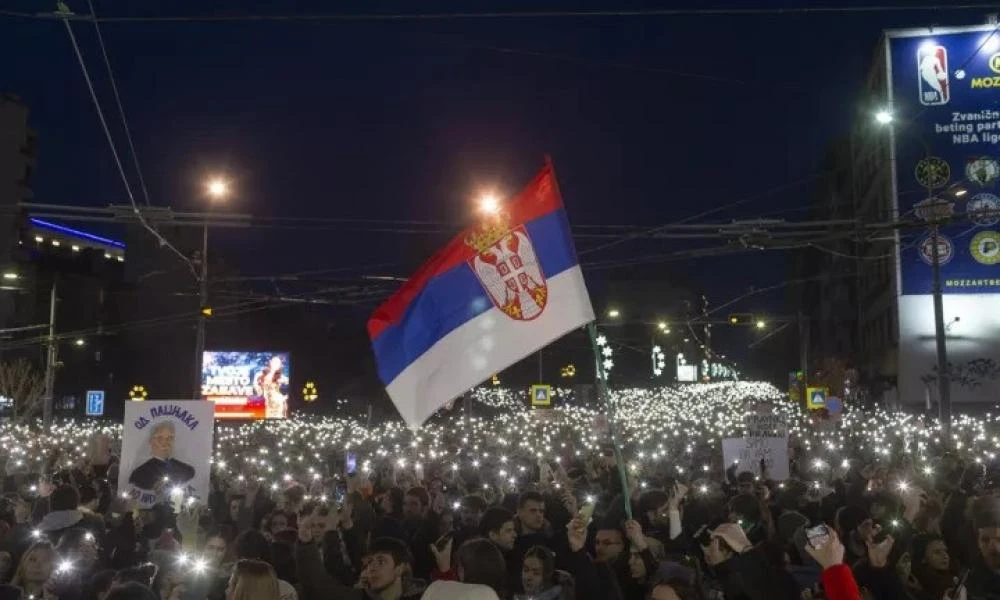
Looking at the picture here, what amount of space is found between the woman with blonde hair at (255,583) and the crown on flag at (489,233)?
142 inches

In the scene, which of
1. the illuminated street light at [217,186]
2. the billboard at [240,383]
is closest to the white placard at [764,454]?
the illuminated street light at [217,186]

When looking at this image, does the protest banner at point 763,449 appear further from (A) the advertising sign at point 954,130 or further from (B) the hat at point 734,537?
(A) the advertising sign at point 954,130

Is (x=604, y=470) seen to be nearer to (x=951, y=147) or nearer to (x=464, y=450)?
(x=464, y=450)

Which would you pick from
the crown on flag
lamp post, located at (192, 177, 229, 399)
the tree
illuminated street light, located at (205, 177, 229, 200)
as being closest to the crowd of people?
the crown on flag

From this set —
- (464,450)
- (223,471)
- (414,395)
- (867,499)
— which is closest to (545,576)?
(414,395)

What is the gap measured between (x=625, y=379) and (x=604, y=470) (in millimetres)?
68579

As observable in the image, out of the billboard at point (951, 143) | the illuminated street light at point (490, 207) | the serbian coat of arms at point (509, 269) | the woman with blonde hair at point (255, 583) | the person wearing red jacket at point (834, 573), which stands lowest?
the woman with blonde hair at point (255, 583)

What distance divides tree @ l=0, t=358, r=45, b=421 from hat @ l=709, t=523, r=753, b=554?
45.6 meters

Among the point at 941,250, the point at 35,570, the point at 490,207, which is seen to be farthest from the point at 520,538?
the point at 941,250

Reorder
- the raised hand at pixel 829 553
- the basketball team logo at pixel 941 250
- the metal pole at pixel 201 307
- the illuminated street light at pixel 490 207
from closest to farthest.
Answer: the raised hand at pixel 829 553, the illuminated street light at pixel 490 207, the metal pole at pixel 201 307, the basketball team logo at pixel 941 250

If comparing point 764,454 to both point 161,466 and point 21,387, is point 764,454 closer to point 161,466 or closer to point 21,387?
point 161,466

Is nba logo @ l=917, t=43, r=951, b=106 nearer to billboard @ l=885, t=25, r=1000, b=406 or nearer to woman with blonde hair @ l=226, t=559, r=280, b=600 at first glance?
billboard @ l=885, t=25, r=1000, b=406

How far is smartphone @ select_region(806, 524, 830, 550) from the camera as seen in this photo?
14.9 feet

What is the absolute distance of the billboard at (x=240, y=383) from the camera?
145 ft
